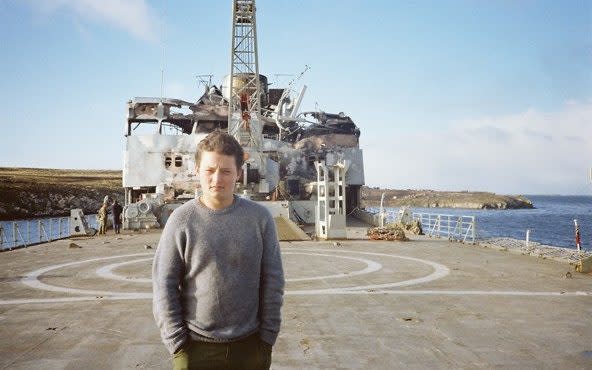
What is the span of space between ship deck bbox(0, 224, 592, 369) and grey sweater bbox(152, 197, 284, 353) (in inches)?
92.2

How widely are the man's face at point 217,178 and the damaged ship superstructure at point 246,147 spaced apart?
897 inches

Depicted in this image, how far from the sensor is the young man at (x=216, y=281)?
2.79 metres

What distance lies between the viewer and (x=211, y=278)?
9.28 feet

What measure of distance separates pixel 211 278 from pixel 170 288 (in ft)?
0.89

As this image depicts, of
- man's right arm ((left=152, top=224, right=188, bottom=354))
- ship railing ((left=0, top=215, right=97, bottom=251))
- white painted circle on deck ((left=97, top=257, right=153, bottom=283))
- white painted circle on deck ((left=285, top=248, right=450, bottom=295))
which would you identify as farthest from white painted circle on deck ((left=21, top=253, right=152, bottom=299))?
man's right arm ((left=152, top=224, right=188, bottom=354))

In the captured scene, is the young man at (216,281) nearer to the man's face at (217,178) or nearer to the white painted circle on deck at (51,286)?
the man's face at (217,178)

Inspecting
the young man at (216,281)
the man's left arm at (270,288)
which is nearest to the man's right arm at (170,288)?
the young man at (216,281)

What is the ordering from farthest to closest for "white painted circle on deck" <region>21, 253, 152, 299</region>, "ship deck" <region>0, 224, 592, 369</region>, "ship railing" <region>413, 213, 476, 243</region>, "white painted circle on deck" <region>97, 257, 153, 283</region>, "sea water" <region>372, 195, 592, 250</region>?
"sea water" <region>372, 195, 592, 250</region>, "ship railing" <region>413, 213, 476, 243</region>, "white painted circle on deck" <region>97, 257, 153, 283</region>, "white painted circle on deck" <region>21, 253, 152, 299</region>, "ship deck" <region>0, 224, 592, 369</region>

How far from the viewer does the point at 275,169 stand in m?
36.2

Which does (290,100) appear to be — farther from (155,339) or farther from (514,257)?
(155,339)

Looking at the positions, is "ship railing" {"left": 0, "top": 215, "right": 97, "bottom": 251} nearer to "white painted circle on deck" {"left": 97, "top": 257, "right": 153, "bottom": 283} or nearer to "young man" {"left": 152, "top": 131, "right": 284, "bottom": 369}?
"white painted circle on deck" {"left": 97, "top": 257, "right": 153, "bottom": 283}

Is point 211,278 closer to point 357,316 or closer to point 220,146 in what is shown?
point 220,146

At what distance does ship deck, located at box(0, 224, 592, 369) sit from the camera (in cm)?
516

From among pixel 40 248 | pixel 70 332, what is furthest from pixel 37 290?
pixel 40 248
